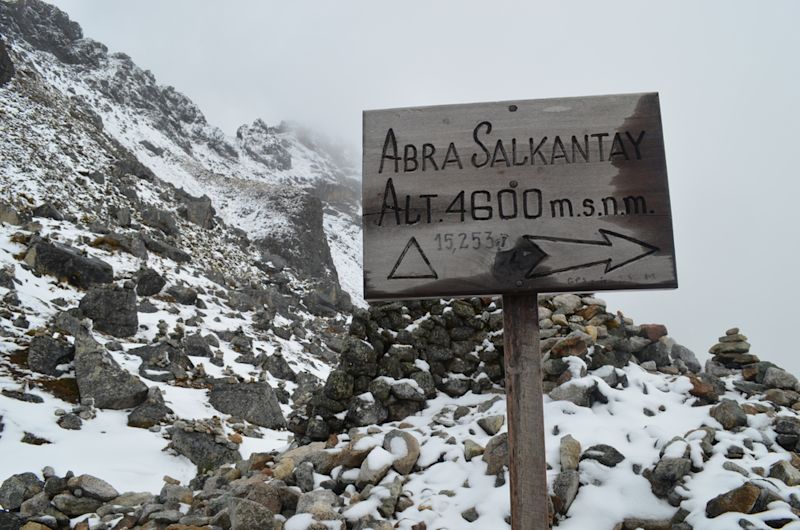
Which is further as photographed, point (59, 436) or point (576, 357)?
point (59, 436)

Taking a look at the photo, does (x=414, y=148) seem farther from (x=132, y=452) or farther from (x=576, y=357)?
(x=132, y=452)

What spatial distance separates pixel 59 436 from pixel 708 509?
9263 mm

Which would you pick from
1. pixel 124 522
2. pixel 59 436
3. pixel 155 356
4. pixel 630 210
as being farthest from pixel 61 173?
pixel 630 210

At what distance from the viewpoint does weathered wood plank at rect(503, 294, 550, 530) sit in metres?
2.10

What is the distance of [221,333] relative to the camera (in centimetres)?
1680

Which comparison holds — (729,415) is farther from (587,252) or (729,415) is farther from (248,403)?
(248,403)

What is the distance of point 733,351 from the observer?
5.92 metres

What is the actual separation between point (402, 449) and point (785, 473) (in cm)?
296

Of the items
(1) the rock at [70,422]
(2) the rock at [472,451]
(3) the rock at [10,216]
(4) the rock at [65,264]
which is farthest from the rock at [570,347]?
(3) the rock at [10,216]

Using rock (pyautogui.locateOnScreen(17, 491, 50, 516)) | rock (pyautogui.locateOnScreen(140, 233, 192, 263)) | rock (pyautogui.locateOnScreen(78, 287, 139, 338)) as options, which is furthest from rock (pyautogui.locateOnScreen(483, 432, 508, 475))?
rock (pyautogui.locateOnScreen(140, 233, 192, 263))

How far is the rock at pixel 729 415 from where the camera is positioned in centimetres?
436

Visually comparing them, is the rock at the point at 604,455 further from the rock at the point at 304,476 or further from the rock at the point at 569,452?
the rock at the point at 304,476

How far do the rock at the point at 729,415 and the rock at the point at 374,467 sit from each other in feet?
9.66

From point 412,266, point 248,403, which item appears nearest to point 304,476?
point 412,266
